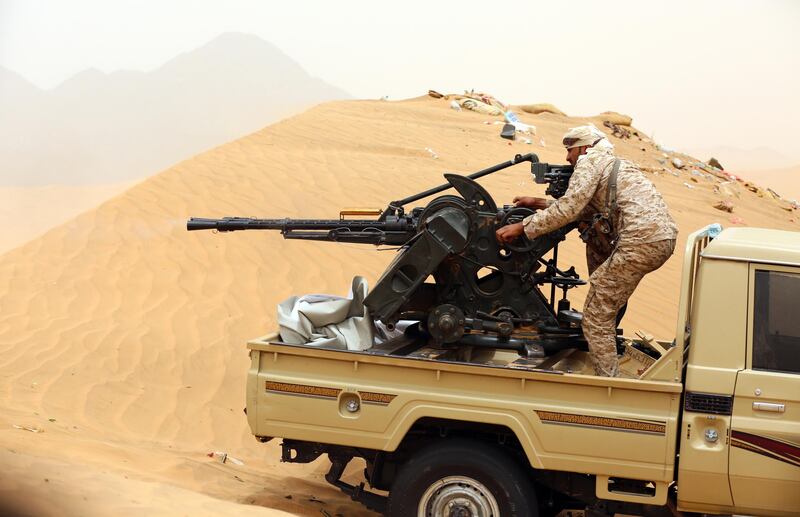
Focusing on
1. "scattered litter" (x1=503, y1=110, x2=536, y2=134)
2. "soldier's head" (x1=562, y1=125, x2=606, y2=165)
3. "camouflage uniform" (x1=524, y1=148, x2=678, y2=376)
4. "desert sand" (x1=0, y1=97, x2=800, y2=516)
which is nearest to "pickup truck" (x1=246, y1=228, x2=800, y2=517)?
"camouflage uniform" (x1=524, y1=148, x2=678, y2=376)

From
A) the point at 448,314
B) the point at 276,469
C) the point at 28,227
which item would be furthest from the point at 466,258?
the point at 28,227

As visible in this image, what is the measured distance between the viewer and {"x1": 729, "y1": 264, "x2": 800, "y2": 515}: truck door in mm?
5125

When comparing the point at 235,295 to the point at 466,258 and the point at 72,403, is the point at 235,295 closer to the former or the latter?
the point at 72,403

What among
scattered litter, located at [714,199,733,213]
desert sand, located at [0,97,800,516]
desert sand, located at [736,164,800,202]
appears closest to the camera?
desert sand, located at [0,97,800,516]

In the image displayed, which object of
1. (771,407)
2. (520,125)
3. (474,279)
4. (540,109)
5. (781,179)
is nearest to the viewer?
(771,407)

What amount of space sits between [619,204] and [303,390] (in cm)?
221

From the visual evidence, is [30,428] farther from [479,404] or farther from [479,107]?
[479,107]

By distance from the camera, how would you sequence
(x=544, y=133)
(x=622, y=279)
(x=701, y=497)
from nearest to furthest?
(x=701, y=497) < (x=622, y=279) < (x=544, y=133)

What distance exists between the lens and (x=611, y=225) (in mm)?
6105

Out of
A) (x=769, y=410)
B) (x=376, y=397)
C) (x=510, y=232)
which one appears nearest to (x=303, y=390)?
(x=376, y=397)

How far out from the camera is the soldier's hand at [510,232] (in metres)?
6.09

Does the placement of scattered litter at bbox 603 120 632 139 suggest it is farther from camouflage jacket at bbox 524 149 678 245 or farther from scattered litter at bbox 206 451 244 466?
camouflage jacket at bbox 524 149 678 245

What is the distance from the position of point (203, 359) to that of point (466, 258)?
4440mm

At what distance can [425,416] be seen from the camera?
5457 millimetres
